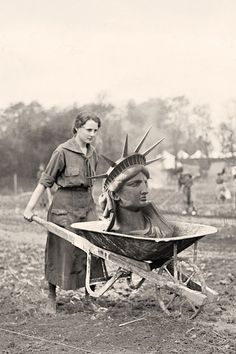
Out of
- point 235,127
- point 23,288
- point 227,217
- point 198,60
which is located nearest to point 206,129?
point 235,127

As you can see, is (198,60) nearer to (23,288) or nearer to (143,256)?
(23,288)

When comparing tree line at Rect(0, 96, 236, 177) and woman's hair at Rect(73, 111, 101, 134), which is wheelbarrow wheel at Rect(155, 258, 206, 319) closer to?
woman's hair at Rect(73, 111, 101, 134)

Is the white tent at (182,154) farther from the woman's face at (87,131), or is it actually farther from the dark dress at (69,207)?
the woman's face at (87,131)

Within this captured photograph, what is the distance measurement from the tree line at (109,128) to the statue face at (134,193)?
1915 cm

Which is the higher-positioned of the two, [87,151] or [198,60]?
[198,60]

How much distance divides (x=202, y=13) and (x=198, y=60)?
6898 millimetres

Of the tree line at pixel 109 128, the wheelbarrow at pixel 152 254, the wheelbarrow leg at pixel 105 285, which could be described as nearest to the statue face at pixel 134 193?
the wheelbarrow at pixel 152 254

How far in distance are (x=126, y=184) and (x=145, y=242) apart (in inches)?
29.8

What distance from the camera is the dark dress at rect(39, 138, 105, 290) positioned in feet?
19.9

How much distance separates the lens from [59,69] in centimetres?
2658

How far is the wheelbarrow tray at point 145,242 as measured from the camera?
16.5ft

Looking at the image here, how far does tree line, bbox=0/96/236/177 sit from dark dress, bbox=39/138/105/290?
61.6ft

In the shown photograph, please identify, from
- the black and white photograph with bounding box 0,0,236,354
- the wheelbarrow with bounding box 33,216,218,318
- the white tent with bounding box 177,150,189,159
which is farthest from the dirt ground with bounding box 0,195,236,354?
the white tent with bounding box 177,150,189,159

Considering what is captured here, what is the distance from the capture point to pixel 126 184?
18.4 ft
